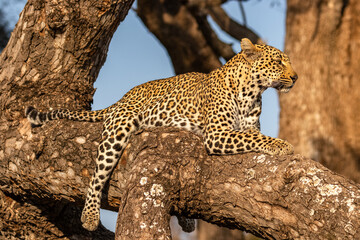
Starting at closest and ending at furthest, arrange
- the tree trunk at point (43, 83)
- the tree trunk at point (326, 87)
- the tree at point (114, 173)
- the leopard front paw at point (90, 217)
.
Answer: the tree at point (114, 173) → the leopard front paw at point (90, 217) → the tree trunk at point (43, 83) → the tree trunk at point (326, 87)

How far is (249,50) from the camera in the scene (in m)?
6.67

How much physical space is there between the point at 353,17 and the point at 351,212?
970cm

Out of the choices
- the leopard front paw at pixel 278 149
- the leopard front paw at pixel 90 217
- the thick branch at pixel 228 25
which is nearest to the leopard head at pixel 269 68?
the leopard front paw at pixel 278 149

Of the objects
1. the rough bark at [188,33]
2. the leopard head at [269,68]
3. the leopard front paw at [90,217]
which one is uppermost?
the rough bark at [188,33]

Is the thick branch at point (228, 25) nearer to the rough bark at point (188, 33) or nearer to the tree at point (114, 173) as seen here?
the rough bark at point (188, 33)

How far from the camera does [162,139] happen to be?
19.7ft

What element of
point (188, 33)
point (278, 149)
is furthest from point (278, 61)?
point (188, 33)

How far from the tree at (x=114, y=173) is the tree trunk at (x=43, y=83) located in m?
0.01

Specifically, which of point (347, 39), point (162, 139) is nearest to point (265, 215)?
point (162, 139)

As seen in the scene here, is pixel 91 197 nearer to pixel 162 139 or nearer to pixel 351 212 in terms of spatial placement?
pixel 162 139

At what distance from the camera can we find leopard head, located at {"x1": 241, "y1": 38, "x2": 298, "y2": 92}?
6523mm

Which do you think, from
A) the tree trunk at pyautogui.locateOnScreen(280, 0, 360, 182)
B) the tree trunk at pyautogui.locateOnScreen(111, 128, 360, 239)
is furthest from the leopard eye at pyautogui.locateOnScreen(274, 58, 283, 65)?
the tree trunk at pyautogui.locateOnScreen(280, 0, 360, 182)

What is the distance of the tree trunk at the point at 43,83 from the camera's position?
24.3ft

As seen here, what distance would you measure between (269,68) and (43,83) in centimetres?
321
